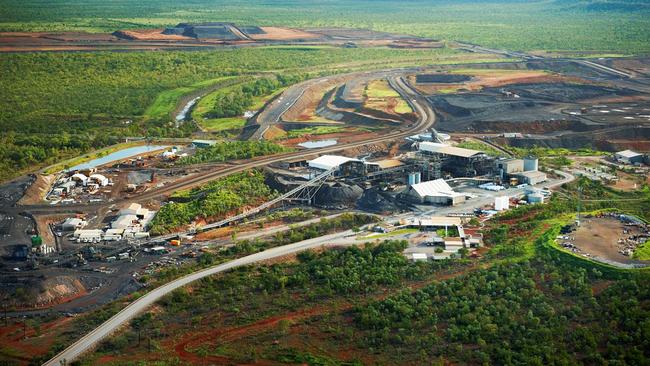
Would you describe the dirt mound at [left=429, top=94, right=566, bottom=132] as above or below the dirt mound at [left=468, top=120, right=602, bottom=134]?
above

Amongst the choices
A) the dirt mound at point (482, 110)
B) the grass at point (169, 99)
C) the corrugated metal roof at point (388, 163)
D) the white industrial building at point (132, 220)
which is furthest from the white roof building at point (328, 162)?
the grass at point (169, 99)

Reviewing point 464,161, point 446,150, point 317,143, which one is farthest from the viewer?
point 317,143

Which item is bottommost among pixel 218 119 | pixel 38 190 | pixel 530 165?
pixel 218 119

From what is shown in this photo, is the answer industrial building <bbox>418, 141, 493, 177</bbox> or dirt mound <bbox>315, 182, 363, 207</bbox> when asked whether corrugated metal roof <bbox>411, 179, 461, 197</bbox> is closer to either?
dirt mound <bbox>315, 182, 363, 207</bbox>

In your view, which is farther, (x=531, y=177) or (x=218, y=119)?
(x=218, y=119)

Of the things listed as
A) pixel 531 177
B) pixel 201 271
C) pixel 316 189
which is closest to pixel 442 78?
pixel 531 177

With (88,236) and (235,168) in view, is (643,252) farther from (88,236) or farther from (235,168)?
Answer: (235,168)

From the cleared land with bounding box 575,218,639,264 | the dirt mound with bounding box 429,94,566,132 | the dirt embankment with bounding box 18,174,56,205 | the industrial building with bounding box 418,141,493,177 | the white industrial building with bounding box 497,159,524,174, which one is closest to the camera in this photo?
the cleared land with bounding box 575,218,639,264

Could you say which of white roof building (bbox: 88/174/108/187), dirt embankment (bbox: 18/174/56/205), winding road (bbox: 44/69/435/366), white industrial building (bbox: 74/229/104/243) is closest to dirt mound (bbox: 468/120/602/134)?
winding road (bbox: 44/69/435/366)

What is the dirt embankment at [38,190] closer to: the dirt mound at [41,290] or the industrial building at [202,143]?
the dirt mound at [41,290]
